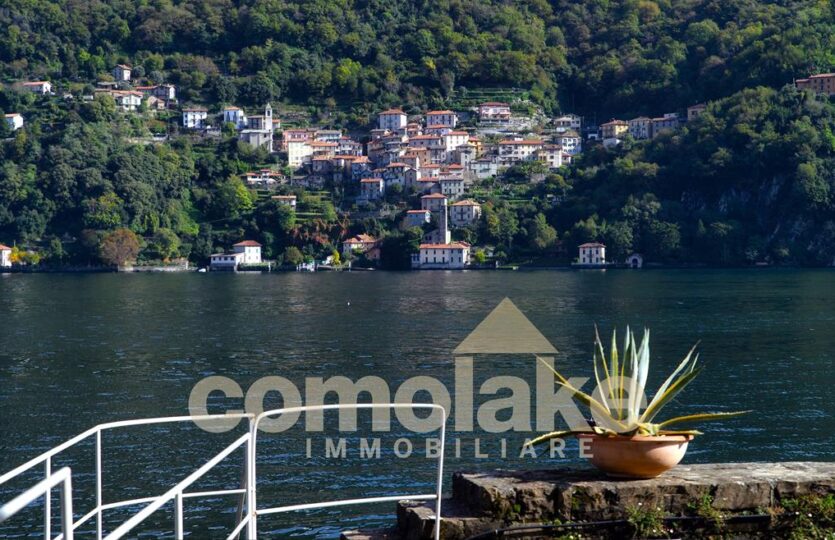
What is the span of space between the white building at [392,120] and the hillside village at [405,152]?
5.6 inches

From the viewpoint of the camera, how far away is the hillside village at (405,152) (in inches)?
4946

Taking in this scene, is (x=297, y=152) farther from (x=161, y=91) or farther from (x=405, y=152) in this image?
(x=161, y=91)

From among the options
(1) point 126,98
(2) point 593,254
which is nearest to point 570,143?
(2) point 593,254

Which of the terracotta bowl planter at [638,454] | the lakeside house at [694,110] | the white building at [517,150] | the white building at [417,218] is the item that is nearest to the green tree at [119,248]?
the white building at [417,218]

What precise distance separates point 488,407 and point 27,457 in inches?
424

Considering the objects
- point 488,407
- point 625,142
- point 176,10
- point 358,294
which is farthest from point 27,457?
point 176,10

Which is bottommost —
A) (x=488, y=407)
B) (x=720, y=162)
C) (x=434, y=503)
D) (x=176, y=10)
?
(x=488, y=407)

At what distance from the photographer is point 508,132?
504ft

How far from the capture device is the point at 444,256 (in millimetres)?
122812

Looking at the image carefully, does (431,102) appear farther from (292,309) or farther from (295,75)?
(292,309)

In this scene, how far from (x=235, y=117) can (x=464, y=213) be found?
45815mm

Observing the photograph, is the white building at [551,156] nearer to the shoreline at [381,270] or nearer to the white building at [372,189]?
the white building at [372,189]

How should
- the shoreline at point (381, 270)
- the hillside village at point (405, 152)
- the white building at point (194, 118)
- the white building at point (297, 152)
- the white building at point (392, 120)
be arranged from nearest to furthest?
the shoreline at point (381, 270) < the hillside village at point (405, 152) < the white building at point (297, 152) < the white building at point (194, 118) < the white building at point (392, 120)

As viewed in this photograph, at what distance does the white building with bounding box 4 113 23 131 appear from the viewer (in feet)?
490
